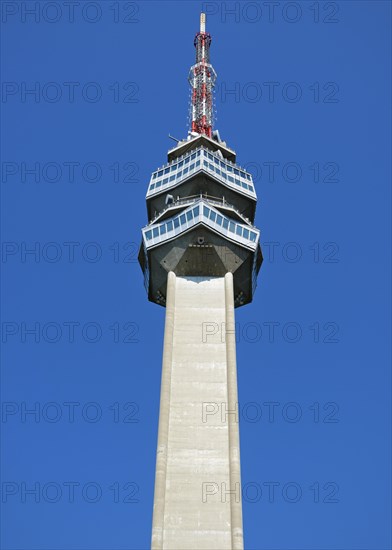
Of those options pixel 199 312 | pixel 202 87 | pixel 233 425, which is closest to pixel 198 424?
pixel 233 425

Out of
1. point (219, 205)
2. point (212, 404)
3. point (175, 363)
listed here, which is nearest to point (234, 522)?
point (212, 404)

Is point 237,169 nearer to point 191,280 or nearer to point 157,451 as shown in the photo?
point 191,280

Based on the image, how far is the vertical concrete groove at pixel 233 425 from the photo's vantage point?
1992 inches

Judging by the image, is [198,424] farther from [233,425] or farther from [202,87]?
[202,87]

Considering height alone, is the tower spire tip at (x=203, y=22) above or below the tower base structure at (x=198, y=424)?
above

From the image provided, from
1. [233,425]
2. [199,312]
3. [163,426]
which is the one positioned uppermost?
[199,312]

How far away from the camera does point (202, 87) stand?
82250 millimetres

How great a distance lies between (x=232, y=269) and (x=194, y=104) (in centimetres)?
2290

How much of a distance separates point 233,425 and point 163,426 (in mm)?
4649

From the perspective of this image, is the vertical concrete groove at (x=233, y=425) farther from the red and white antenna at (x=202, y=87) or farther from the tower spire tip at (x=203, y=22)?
the tower spire tip at (x=203, y=22)

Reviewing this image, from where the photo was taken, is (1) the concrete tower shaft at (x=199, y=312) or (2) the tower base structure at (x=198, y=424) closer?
(2) the tower base structure at (x=198, y=424)

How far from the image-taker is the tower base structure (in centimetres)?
5075

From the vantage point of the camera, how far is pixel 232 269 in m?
66.0

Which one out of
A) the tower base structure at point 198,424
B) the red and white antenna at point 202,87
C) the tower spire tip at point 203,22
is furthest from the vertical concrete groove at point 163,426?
the tower spire tip at point 203,22
